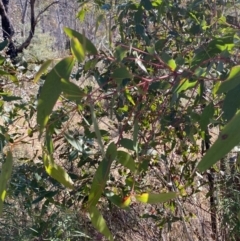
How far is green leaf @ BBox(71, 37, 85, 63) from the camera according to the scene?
0.58 m

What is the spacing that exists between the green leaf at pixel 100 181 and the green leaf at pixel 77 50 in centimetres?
17

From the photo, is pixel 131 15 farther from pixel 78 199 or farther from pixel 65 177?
pixel 65 177

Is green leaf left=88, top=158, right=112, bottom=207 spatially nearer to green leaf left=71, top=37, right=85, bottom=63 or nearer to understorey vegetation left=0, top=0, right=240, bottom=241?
understorey vegetation left=0, top=0, right=240, bottom=241

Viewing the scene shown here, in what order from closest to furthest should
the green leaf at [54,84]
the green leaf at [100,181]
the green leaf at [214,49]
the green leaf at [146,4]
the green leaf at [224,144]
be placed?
the green leaf at [224,144], the green leaf at [54,84], the green leaf at [100,181], the green leaf at [214,49], the green leaf at [146,4]

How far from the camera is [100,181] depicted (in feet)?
2.30

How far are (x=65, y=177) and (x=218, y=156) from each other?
0.30 meters

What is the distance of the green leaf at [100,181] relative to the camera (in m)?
0.69

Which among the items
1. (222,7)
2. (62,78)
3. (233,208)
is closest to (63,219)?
(233,208)

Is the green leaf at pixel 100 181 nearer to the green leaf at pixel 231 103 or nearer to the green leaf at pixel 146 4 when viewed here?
the green leaf at pixel 231 103

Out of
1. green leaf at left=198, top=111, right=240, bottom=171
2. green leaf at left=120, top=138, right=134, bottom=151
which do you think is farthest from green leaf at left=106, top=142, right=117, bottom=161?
green leaf at left=198, top=111, right=240, bottom=171

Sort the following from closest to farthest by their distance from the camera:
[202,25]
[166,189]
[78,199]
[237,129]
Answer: [237,129] → [202,25] → [78,199] → [166,189]

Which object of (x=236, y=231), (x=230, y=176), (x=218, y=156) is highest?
(x=218, y=156)

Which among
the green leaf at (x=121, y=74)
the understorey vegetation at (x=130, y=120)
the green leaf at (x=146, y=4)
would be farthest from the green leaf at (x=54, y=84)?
the green leaf at (x=146, y=4)

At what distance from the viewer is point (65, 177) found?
0.73m
